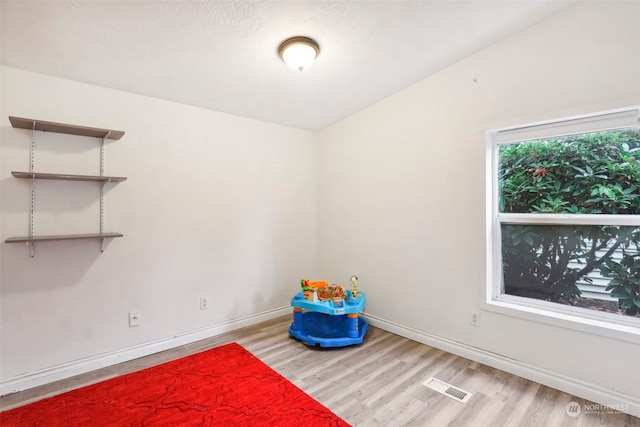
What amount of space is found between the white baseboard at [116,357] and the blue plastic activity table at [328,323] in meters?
0.68

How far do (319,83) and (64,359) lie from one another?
308cm

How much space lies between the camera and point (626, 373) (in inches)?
69.9

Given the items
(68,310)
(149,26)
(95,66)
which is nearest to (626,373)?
(149,26)

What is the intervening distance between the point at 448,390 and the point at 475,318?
26.6 inches

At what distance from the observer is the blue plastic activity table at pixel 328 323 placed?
266 centimetres

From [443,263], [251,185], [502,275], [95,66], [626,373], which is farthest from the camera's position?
[251,185]

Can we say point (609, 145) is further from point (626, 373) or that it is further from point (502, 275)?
point (626, 373)

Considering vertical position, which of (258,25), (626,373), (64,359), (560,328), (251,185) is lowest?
(64,359)

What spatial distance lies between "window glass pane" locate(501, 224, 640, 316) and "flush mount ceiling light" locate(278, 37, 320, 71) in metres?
2.09

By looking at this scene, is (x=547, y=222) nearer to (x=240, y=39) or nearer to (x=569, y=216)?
(x=569, y=216)

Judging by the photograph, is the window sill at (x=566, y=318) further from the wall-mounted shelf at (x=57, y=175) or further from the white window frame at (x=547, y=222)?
the wall-mounted shelf at (x=57, y=175)

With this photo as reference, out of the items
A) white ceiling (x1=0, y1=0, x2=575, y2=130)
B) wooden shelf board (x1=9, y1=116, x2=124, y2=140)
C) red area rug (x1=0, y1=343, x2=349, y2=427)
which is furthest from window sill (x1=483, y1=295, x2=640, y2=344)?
wooden shelf board (x1=9, y1=116, x2=124, y2=140)

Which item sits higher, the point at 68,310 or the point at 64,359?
the point at 68,310

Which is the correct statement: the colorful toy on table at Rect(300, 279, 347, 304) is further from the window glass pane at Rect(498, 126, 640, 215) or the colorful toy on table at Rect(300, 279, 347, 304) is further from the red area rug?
the window glass pane at Rect(498, 126, 640, 215)
